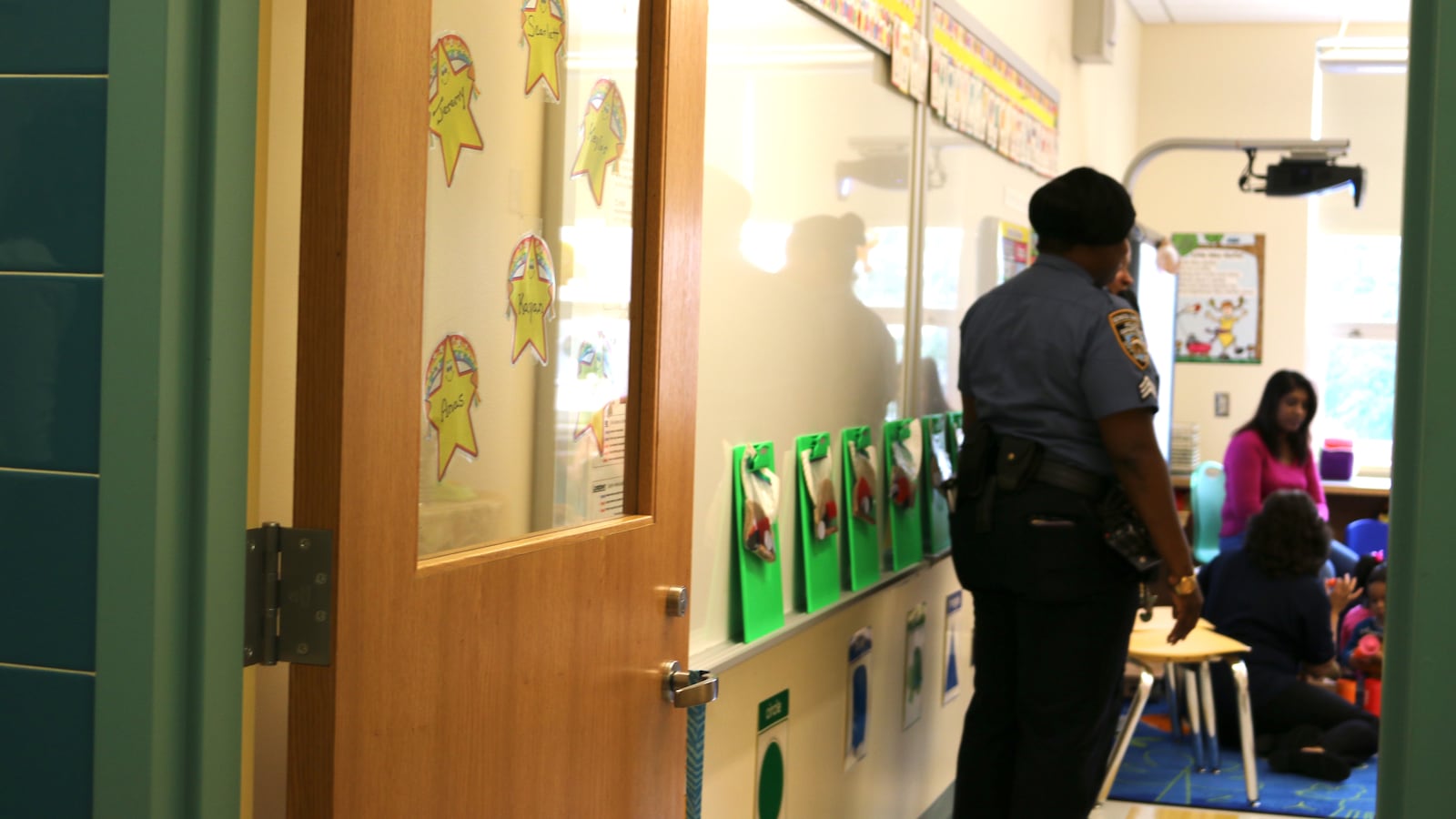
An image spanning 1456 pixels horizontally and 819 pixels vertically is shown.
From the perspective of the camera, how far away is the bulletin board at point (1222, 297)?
698 cm

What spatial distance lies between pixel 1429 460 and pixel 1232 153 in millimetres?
6786

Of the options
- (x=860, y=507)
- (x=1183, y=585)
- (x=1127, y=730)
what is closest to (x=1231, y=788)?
(x=1127, y=730)

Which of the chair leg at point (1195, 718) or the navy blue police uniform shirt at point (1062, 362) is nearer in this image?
the navy blue police uniform shirt at point (1062, 362)

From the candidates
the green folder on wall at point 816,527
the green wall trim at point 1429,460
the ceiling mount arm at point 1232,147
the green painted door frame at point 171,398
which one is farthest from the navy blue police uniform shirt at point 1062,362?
the ceiling mount arm at point 1232,147

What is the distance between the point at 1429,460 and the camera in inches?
30.5

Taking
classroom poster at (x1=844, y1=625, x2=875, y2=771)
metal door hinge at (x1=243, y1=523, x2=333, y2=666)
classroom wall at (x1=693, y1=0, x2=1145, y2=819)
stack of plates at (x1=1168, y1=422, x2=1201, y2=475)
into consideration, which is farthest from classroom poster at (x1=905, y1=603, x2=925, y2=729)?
stack of plates at (x1=1168, y1=422, x2=1201, y2=475)

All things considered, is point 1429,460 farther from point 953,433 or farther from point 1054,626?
point 953,433

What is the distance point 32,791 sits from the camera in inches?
40.2

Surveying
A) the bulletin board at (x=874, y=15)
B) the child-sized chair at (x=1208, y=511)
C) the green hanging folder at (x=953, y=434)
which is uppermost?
the bulletin board at (x=874, y=15)

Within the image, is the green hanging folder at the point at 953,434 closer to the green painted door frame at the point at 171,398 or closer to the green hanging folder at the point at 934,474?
the green hanging folder at the point at 934,474

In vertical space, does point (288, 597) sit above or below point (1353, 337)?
below

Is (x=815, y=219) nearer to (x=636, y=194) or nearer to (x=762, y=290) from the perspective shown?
(x=762, y=290)

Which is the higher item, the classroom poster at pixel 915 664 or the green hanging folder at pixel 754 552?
the green hanging folder at pixel 754 552

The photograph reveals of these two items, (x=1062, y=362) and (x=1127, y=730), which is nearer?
(x=1062, y=362)
